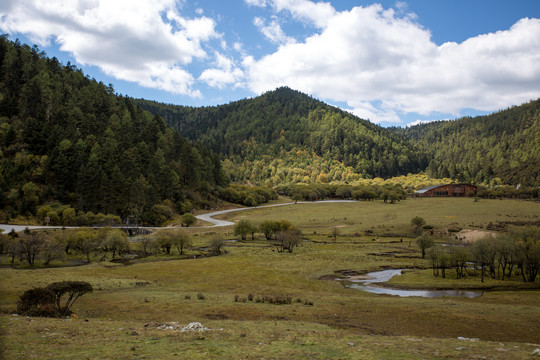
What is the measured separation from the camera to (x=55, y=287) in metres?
29.3

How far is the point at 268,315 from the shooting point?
3400 cm

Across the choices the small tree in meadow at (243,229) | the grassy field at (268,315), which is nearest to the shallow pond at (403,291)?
the grassy field at (268,315)

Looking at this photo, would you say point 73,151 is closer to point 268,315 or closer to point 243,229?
point 243,229

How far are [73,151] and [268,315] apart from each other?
4851 inches

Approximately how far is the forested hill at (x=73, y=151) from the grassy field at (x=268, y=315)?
2251 inches

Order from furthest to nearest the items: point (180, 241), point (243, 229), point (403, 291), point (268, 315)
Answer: point (243, 229) → point (180, 241) → point (403, 291) → point (268, 315)

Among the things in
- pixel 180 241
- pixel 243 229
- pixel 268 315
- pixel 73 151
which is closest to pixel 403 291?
pixel 268 315

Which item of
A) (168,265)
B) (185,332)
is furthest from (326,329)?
(168,265)

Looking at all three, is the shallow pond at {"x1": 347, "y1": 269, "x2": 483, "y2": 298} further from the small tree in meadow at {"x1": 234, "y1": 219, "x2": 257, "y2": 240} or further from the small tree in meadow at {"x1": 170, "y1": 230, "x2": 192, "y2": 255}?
the small tree in meadow at {"x1": 234, "y1": 219, "x2": 257, "y2": 240}

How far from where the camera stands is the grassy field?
1914 centimetres

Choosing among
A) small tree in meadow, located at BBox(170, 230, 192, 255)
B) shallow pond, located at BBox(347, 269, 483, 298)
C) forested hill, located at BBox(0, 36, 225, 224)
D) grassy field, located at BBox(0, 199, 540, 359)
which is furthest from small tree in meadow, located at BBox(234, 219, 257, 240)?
shallow pond, located at BBox(347, 269, 483, 298)

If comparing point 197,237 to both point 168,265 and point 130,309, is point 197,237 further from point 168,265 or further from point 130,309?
point 130,309

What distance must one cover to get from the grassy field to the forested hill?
5718 centimetres

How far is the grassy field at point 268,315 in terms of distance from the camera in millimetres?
19141
